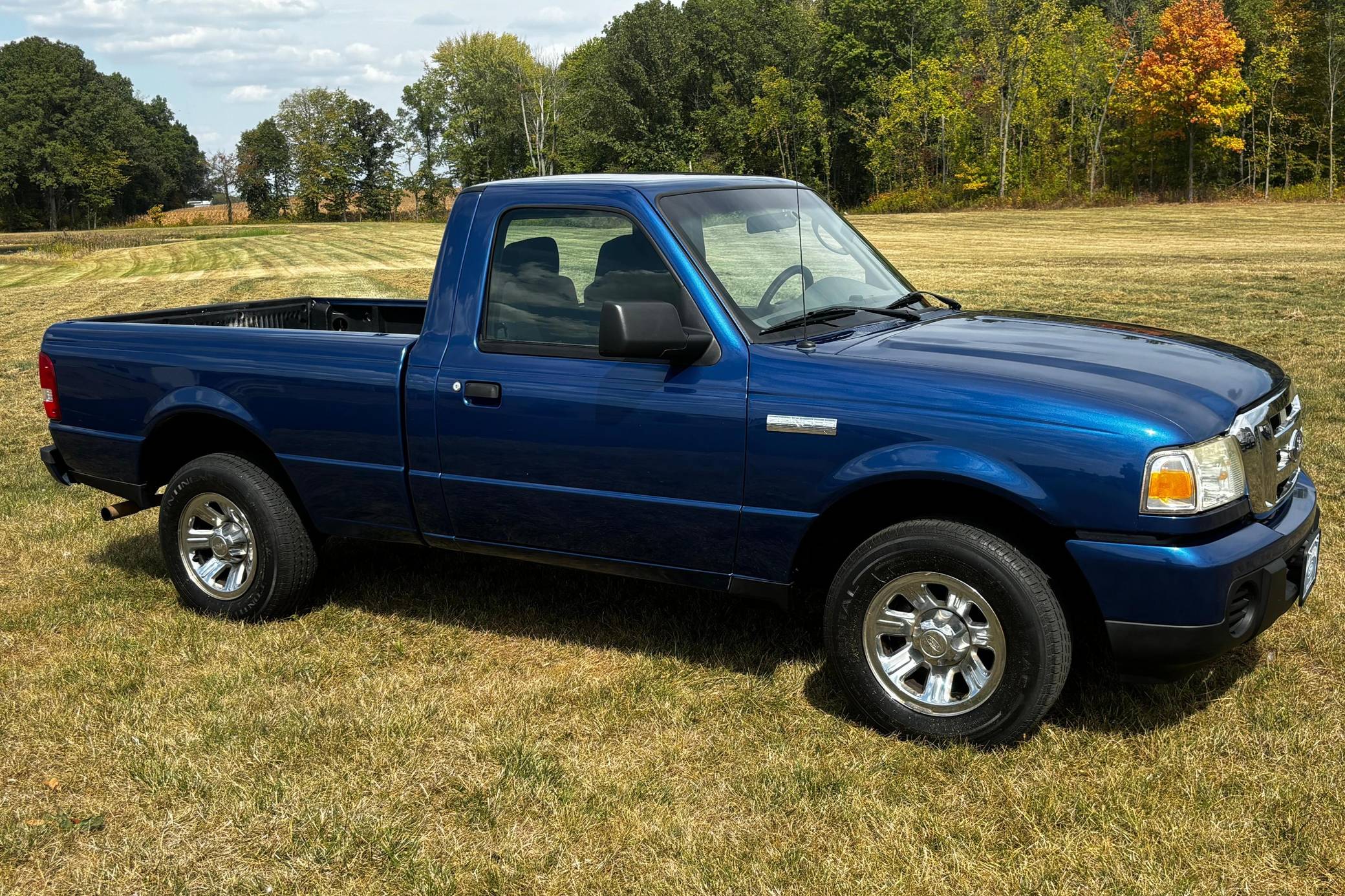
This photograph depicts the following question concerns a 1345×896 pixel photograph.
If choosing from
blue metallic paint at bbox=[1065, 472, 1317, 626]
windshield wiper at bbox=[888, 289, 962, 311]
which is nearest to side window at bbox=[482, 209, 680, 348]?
windshield wiper at bbox=[888, 289, 962, 311]

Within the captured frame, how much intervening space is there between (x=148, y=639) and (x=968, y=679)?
360 cm

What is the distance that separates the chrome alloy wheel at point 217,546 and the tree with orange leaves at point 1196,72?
53866 mm

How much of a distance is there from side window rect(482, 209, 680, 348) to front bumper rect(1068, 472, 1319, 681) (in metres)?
1.79

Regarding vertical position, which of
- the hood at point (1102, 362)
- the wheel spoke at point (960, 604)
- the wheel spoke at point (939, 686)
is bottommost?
the wheel spoke at point (939, 686)

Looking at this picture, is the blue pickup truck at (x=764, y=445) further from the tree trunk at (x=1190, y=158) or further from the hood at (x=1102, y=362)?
the tree trunk at (x=1190, y=158)

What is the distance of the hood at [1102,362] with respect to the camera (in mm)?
3695

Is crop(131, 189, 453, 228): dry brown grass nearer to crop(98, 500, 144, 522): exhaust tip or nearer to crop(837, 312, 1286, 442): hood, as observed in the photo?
crop(98, 500, 144, 522): exhaust tip

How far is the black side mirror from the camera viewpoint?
13.0ft

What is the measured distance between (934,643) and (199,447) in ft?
12.1

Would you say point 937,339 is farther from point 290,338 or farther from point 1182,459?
point 290,338

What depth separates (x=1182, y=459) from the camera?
352 cm

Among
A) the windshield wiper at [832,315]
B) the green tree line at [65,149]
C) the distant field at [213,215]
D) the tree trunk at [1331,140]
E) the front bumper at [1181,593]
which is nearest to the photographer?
the front bumper at [1181,593]

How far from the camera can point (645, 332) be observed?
3984 mm

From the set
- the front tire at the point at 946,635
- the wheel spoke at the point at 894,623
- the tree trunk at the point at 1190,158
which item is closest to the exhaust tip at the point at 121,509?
the front tire at the point at 946,635
